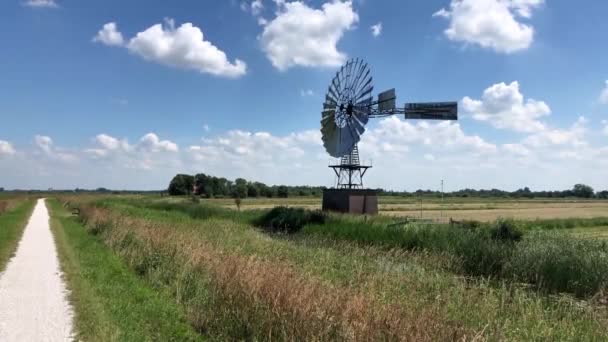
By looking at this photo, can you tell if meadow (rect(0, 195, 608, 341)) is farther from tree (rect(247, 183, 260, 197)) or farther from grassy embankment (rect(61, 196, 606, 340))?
tree (rect(247, 183, 260, 197))

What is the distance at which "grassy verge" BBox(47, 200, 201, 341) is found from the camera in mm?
8445

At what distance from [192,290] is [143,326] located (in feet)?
7.31

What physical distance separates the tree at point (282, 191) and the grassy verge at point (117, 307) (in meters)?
156

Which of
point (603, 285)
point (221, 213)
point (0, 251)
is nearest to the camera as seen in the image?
point (603, 285)

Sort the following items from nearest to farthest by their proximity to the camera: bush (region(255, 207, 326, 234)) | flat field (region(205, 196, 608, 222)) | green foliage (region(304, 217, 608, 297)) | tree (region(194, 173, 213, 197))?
green foliage (region(304, 217, 608, 297)) < bush (region(255, 207, 326, 234)) < flat field (region(205, 196, 608, 222)) < tree (region(194, 173, 213, 197))

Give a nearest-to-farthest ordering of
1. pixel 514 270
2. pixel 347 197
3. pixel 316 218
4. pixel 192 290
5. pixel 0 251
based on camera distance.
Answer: pixel 192 290 < pixel 514 270 < pixel 0 251 < pixel 316 218 < pixel 347 197

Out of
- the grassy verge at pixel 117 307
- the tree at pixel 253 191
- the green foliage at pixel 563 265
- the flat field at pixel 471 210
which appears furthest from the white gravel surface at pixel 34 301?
the tree at pixel 253 191

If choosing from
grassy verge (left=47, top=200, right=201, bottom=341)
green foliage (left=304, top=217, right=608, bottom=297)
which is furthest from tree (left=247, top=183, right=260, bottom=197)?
grassy verge (left=47, top=200, right=201, bottom=341)

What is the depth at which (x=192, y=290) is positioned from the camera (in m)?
11.1

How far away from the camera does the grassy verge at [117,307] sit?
27.7ft

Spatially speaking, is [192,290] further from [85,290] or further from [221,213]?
[221,213]

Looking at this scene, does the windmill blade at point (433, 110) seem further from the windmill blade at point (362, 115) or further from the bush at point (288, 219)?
the bush at point (288, 219)

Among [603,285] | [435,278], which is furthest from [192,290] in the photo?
[603,285]

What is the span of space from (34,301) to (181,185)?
508 feet
